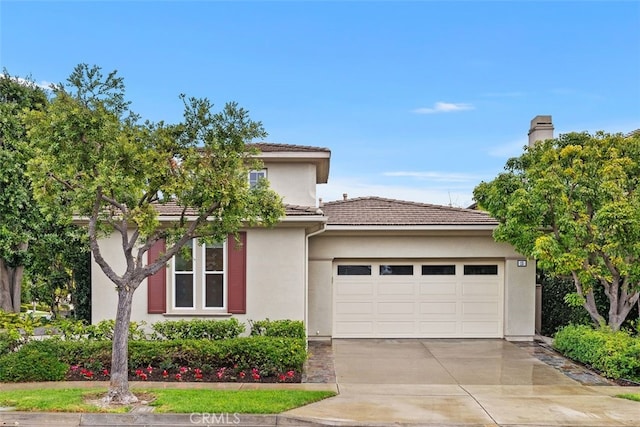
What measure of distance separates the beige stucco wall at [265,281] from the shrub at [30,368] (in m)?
2.28

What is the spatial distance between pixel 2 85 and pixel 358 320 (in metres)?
13.3

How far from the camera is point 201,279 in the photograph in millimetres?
10781

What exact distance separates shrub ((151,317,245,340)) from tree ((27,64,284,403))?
101 inches

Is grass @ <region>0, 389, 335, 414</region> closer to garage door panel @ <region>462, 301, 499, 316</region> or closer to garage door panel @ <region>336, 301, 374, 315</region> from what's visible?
garage door panel @ <region>336, 301, 374, 315</region>

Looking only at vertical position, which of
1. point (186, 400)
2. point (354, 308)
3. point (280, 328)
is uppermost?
point (280, 328)

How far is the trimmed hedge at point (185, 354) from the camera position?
28.1ft

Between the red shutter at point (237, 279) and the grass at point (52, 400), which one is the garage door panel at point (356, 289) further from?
the grass at point (52, 400)

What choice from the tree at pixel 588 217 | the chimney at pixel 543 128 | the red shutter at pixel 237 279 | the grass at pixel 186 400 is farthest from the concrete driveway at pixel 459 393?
the chimney at pixel 543 128

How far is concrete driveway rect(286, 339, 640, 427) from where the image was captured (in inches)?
249

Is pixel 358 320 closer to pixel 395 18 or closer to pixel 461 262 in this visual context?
pixel 461 262

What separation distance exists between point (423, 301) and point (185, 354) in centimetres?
674

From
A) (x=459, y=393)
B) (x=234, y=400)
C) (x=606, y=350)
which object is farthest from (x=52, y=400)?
(x=606, y=350)

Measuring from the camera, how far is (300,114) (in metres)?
18.3

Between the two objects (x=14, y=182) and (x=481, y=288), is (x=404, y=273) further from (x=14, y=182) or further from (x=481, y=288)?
(x=14, y=182)
